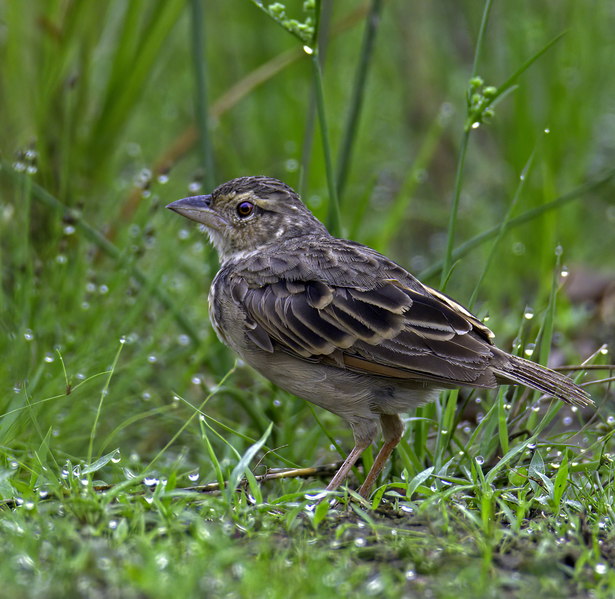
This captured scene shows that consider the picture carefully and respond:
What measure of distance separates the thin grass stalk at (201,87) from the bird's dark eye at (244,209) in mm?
474

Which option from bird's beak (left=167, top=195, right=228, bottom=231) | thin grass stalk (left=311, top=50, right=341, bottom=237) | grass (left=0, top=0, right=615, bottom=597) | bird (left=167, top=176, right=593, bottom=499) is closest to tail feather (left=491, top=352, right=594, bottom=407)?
bird (left=167, top=176, right=593, bottom=499)

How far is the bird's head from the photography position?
14.1ft

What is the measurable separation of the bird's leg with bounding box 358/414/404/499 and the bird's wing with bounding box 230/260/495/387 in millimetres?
441

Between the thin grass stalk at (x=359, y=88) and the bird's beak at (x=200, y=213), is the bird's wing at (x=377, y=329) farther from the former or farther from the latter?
the thin grass stalk at (x=359, y=88)

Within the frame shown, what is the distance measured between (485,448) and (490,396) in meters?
0.56

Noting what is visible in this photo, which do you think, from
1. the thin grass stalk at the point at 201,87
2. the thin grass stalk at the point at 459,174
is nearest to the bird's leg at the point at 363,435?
the thin grass stalk at the point at 459,174

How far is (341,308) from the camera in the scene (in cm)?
347

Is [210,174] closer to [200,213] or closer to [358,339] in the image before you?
[200,213]

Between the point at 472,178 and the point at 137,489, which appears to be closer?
the point at 137,489

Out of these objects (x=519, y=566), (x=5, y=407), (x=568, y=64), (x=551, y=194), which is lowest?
(x=5, y=407)

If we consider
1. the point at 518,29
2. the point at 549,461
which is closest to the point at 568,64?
the point at 518,29

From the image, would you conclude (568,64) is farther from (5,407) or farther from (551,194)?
(5,407)

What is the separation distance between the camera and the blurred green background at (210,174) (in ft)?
14.1

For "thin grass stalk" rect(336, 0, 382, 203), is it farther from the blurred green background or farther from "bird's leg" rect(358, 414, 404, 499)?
"bird's leg" rect(358, 414, 404, 499)
